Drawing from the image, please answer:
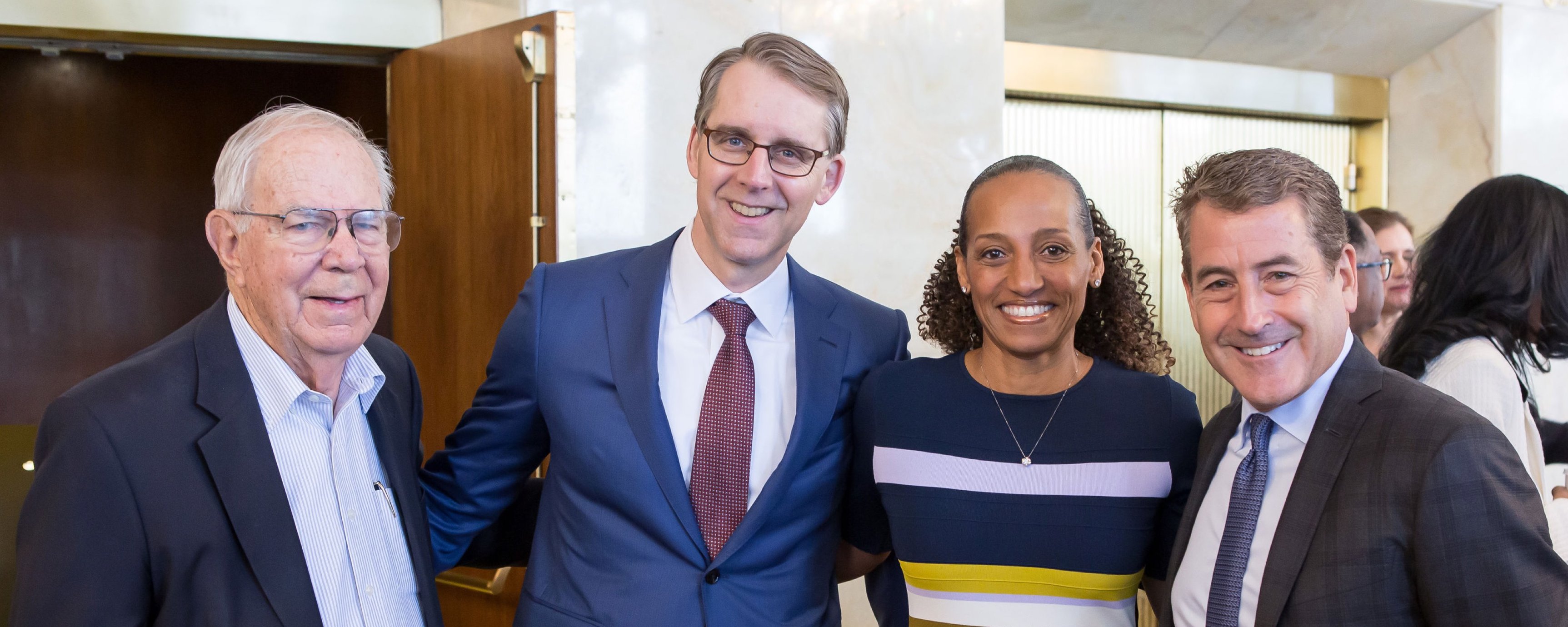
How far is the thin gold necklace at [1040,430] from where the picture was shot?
6.58 feet

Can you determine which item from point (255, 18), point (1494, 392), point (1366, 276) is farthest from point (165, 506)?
point (1366, 276)

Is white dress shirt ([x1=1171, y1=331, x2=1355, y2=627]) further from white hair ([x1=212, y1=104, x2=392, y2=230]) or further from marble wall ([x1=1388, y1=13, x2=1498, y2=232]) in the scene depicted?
marble wall ([x1=1388, y1=13, x2=1498, y2=232])

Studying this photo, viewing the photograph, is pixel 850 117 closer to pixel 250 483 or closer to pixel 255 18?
pixel 255 18

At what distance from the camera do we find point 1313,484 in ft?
5.00

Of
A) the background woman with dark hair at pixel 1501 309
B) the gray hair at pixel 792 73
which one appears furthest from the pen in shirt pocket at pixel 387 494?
the background woman with dark hair at pixel 1501 309

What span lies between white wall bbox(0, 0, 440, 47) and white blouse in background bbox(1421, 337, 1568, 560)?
3.43m

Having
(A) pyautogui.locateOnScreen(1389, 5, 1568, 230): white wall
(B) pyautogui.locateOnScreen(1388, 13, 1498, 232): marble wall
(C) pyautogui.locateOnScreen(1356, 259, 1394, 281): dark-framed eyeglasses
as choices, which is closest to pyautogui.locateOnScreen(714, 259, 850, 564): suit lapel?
(C) pyautogui.locateOnScreen(1356, 259, 1394, 281): dark-framed eyeglasses

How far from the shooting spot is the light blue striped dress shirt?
1.67 m

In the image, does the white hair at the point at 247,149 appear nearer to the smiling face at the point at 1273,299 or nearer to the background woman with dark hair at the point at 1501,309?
the smiling face at the point at 1273,299

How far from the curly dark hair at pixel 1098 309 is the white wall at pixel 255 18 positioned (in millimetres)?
2582

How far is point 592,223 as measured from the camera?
146 inches

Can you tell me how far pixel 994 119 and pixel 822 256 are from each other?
0.88m

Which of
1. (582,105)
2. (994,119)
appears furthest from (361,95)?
(994,119)

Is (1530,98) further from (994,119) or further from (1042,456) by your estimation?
(1042,456)
